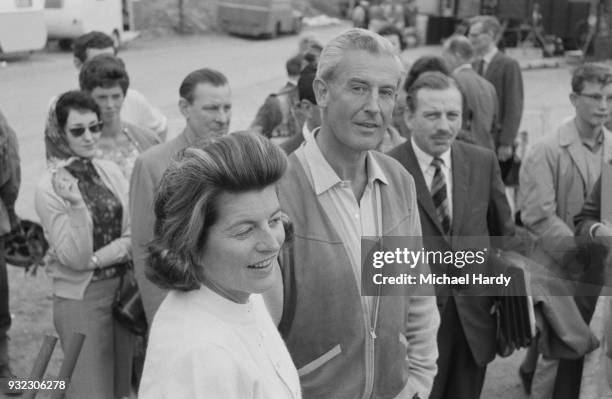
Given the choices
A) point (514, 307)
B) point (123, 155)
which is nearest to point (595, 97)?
point (514, 307)

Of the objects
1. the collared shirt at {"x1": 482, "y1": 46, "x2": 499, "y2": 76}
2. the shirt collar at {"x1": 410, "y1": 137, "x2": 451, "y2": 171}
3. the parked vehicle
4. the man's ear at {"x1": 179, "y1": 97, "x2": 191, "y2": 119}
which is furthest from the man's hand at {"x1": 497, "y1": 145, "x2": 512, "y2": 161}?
the parked vehicle

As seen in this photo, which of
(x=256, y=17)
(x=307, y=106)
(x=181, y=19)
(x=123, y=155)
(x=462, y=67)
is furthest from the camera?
(x=181, y=19)

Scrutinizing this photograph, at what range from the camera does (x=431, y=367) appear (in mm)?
3379

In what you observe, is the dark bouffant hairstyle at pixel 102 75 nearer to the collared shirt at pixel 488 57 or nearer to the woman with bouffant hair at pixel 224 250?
the woman with bouffant hair at pixel 224 250

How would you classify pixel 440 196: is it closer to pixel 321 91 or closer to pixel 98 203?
pixel 321 91

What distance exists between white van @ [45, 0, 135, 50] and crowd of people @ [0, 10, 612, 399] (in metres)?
13.6

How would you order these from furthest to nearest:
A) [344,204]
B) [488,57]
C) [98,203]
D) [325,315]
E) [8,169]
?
[488,57]
[8,169]
[98,203]
[344,204]
[325,315]

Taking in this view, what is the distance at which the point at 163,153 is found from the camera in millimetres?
4297

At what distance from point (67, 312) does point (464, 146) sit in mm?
2301

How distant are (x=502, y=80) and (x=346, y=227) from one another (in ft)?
20.8

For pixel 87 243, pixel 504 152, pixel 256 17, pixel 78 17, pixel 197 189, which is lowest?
pixel 256 17

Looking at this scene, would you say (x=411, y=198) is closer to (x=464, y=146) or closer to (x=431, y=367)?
(x=431, y=367)

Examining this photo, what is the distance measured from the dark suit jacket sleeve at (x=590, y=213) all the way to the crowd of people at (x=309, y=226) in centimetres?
1

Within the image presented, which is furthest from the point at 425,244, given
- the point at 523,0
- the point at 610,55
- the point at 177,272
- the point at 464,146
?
Answer: the point at 523,0
